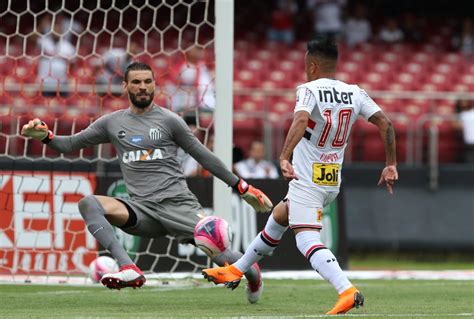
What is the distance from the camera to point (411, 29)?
24.8 meters

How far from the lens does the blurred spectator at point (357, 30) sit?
23672 millimetres

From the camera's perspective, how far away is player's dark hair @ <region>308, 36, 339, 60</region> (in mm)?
8117

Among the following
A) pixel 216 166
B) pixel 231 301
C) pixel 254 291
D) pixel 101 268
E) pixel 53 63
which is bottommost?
pixel 231 301

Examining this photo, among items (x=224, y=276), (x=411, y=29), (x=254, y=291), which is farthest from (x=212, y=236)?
(x=411, y=29)

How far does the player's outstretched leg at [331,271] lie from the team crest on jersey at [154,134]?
1.47 meters

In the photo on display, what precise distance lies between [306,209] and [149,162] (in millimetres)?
1464

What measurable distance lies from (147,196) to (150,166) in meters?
0.23

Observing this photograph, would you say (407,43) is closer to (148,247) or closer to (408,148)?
(408,148)

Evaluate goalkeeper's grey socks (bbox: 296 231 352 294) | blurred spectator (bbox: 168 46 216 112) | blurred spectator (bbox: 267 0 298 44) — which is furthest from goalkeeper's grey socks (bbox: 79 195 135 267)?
blurred spectator (bbox: 267 0 298 44)

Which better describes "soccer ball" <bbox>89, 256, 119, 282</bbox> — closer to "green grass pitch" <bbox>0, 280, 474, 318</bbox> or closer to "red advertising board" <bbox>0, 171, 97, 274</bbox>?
"green grass pitch" <bbox>0, 280, 474, 318</bbox>

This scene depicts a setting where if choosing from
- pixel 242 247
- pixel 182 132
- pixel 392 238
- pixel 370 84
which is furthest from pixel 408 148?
pixel 182 132

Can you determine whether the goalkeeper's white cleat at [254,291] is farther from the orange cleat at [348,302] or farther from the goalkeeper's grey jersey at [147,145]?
the orange cleat at [348,302]

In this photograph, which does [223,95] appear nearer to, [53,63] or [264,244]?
[264,244]

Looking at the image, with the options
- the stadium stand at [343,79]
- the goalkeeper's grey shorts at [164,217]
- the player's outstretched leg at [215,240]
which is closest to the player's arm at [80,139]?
the goalkeeper's grey shorts at [164,217]
